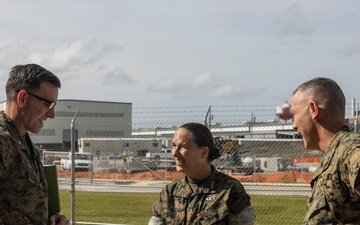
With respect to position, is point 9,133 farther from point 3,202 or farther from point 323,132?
point 323,132

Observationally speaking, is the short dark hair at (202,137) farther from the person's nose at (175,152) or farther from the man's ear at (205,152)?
the person's nose at (175,152)

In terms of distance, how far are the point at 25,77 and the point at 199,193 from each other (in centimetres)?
152

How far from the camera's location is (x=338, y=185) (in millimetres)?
3061

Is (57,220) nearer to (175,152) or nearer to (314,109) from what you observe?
(175,152)

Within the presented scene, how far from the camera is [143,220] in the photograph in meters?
13.7

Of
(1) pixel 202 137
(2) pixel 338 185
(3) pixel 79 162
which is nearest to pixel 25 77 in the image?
(1) pixel 202 137

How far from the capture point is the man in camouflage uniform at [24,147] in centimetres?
337

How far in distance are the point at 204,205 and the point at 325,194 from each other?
55.6 inches

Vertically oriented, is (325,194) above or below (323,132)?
below

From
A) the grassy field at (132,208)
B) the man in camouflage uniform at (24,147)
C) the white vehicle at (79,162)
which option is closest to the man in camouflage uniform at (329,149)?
the man in camouflage uniform at (24,147)

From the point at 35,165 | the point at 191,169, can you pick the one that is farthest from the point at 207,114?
the point at 35,165

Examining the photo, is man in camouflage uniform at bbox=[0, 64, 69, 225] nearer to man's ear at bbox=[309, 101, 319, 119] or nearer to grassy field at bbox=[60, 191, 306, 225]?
man's ear at bbox=[309, 101, 319, 119]

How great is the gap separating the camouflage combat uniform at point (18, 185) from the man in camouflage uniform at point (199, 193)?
1.10 metres

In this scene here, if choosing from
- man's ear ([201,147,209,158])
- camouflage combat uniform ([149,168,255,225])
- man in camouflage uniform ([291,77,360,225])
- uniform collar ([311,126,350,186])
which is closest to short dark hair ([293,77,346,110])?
man in camouflage uniform ([291,77,360,225])
